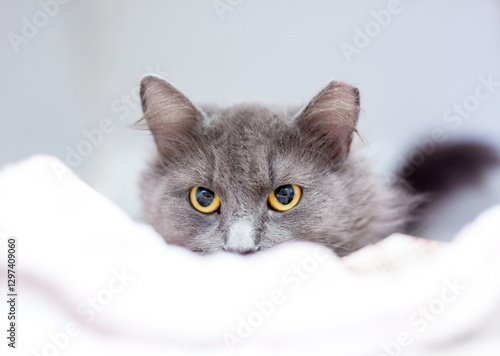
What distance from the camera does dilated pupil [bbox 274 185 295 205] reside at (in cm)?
137

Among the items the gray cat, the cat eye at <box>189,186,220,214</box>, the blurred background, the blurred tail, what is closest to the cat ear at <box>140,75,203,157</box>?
the gray cat

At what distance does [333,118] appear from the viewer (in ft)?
4.68

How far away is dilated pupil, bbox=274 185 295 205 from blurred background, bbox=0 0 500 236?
62cm

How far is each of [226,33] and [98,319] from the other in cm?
151

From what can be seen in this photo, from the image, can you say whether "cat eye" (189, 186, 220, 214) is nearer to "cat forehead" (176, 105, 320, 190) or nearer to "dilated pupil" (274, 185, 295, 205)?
"cat forehead" (176, 105, 320, 190)

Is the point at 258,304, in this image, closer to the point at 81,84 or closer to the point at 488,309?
the point at 488,309

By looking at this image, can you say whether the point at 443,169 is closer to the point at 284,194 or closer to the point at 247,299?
the point at 284,194

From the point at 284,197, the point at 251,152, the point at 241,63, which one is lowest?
the point at 284,197

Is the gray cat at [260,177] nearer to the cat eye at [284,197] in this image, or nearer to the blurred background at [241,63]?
the cat eye at [284,197]

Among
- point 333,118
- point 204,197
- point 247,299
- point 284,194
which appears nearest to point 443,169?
point 333,118

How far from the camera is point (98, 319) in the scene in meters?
1.04

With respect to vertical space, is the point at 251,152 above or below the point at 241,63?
below

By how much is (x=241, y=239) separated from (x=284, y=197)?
0.22 metres

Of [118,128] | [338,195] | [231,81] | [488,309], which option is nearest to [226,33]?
[231,81]
